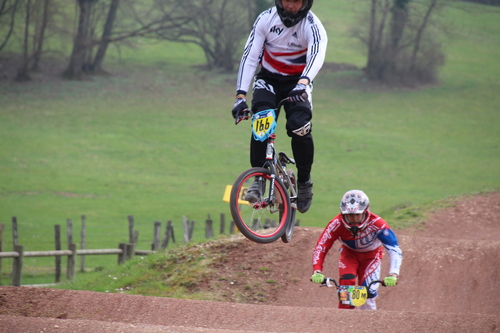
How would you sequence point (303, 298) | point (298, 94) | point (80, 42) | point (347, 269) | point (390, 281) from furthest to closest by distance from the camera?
point (80, 42) < point (303, 298) < point (347, 269) < point (390, 281) < point (298, 94)

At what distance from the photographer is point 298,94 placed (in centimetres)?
727

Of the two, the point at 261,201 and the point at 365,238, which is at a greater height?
the point at 261,201

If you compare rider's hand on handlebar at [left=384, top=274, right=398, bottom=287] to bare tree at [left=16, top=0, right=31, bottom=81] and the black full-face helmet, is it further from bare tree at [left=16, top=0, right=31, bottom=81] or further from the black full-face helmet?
bare tree at [left=16, top=0, right=31, bottom=81]

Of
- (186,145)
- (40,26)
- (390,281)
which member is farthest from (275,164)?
(40,26)

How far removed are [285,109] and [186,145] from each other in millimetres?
33558

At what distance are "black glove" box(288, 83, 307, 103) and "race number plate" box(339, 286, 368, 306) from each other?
2.51 metres

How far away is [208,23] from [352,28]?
12.4 metres

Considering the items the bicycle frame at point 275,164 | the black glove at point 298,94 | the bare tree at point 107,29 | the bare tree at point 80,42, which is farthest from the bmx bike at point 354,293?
the bare tree at point 80,42

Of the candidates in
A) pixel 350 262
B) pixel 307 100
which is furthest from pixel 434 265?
pixel 307 100

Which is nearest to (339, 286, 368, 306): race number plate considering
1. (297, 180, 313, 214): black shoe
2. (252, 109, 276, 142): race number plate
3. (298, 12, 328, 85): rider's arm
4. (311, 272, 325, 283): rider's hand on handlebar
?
(311, 272, 325, 283): rider's hand on handlebar

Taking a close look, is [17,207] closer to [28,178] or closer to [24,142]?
[28,178]

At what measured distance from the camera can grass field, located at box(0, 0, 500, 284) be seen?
2930 cm

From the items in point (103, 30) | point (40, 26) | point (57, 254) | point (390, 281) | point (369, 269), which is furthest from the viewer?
point (103, 30)

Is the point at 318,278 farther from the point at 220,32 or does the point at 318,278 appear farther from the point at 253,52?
the point at 220,32
